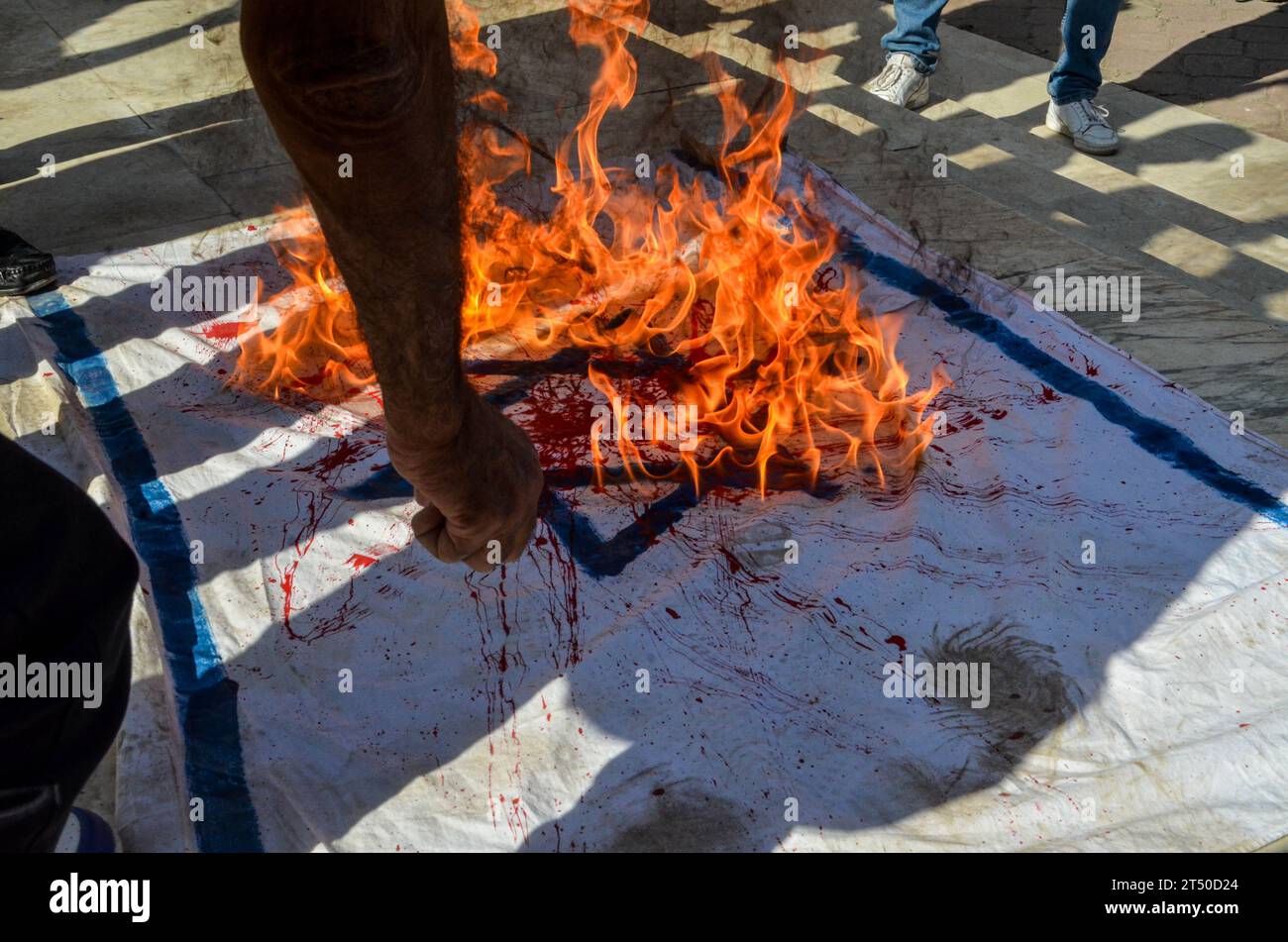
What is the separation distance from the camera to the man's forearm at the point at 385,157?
1232 millimetres

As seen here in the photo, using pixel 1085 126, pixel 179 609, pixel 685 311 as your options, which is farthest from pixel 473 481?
pixel 1085 126

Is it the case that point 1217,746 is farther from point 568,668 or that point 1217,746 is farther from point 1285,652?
point 568,668

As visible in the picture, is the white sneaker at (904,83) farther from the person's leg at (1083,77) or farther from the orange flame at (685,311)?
the orange flame at (685,311)

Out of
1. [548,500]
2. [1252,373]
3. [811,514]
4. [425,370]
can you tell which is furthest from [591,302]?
[425,370]

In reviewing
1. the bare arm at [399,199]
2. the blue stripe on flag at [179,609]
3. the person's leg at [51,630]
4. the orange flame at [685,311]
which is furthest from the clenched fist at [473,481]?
the orange flame at [685,311]

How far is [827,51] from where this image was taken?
21.9 ft

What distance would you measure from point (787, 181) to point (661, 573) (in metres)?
2.38

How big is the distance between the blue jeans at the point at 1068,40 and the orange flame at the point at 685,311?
1622mm

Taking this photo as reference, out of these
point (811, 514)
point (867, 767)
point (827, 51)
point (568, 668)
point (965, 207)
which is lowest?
point (867, 767)

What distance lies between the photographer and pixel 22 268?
393cm

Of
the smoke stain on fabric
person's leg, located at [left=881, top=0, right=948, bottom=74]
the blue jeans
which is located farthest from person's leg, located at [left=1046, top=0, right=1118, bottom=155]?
the smoke stain on fabric

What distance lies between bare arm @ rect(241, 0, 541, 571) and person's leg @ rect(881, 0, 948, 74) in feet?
16.5

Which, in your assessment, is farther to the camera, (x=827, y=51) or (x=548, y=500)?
(x=827, y=51)

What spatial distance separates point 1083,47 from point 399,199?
512 cm
